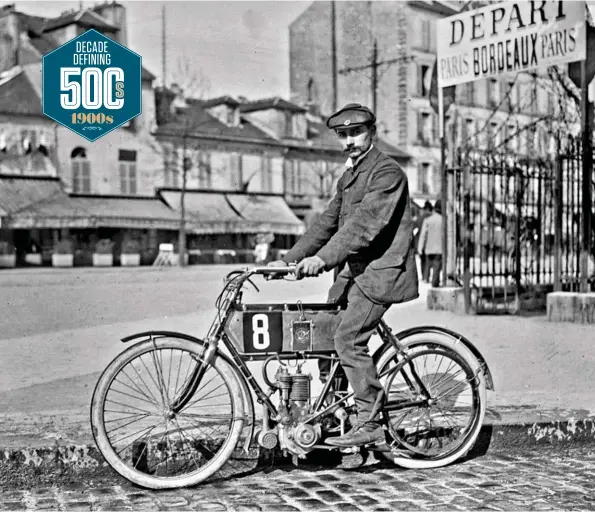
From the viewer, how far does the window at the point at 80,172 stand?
34938 millimetres

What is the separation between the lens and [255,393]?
4660 mm

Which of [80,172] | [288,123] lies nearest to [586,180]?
[80,172]

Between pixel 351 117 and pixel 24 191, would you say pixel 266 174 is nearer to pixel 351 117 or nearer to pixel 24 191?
pixel 24 191

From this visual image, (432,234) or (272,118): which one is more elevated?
(272,118)

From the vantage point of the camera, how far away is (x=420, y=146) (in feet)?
165

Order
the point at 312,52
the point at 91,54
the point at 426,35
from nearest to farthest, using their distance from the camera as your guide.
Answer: the point at 91,54 → the point at 312,52 → the point at 426,35

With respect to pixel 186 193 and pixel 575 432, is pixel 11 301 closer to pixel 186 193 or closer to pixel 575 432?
pixel 575 432

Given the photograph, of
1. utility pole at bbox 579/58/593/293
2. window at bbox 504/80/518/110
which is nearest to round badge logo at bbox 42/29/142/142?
utility pole at bbox 579/58/593/293

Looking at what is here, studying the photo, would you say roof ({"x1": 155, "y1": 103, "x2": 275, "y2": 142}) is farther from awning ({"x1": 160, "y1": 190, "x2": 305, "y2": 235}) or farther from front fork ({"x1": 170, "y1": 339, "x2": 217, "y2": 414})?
front fork ({"x1": 170, "y1": 339, "x2": 217, "y2": 414})

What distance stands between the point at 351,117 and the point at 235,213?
121 feet

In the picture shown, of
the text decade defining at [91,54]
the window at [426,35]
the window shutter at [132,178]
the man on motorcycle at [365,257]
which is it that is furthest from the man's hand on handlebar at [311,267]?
the window at [426,35]

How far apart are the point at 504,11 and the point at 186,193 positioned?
1122 inches

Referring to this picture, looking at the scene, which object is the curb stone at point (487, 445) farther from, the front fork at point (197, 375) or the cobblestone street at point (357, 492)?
the front fork at point (197, 375)

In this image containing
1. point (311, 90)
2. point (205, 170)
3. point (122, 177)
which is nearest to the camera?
point (122, 177)
